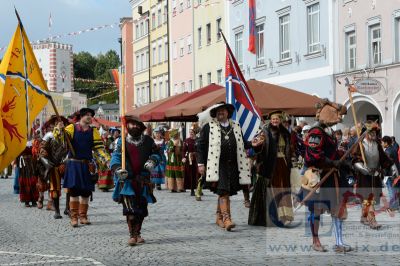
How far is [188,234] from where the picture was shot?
12312 mm

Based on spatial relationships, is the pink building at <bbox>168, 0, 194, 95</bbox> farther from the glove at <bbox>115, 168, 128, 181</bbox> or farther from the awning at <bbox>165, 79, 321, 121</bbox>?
the glove at <bbox>115, 168, 128, 181</bbox>

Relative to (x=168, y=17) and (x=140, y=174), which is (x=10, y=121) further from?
(x=168, y=17)

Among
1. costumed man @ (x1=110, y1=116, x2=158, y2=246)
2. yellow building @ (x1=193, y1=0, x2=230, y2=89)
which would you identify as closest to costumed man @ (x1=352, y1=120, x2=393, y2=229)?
costumed man @ (x1=110, y1=116, x2=158, y2=246)

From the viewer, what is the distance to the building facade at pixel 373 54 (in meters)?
28.1

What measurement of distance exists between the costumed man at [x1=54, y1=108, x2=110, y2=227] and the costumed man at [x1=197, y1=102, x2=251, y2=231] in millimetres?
1774

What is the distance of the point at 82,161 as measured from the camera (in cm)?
1388

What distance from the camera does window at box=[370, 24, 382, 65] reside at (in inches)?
1153

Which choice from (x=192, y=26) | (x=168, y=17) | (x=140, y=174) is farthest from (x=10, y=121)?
(x=168, y=17)

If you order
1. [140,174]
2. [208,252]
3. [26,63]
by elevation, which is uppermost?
[26,63]

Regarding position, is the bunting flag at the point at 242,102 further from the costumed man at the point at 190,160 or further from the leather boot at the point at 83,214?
the costumed man at the point at 190,160

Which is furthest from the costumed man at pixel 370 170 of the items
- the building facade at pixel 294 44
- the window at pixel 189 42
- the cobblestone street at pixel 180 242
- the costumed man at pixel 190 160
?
the window at pixel 189 42

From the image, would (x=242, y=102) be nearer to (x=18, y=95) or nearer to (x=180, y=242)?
(x=180, y=242)

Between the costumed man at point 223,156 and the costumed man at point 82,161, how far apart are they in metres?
1.77

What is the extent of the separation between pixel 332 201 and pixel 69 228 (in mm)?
4828
